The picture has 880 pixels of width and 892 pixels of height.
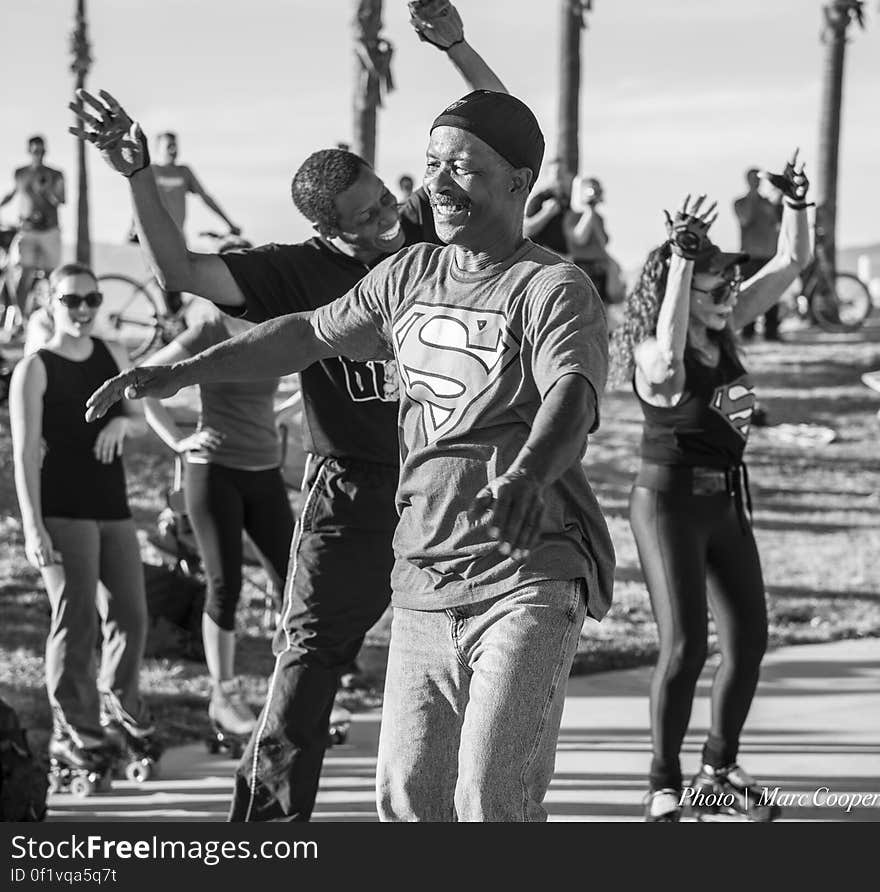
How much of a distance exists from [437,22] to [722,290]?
149cm

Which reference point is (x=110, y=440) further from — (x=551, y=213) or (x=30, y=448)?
(x=551, y=213)

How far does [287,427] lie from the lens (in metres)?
8.23

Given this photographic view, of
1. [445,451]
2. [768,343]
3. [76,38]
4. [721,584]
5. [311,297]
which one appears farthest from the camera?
[76,38]

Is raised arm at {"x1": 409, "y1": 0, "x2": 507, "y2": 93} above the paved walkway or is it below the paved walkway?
above

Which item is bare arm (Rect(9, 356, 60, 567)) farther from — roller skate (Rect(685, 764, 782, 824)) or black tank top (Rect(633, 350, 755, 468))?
roller skate (Rect(685, 764, 782, 824))

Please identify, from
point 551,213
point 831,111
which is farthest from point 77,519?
point 831,111

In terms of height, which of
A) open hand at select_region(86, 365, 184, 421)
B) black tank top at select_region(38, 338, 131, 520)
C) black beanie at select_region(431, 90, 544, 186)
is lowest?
black tank top at select_region(38, 338, 131, 520)

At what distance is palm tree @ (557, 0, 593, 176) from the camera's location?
20.6 m

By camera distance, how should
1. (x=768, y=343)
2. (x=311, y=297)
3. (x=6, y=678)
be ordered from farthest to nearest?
(x=768, y=343)
(x=6, y=678)
(x=311, y=297)

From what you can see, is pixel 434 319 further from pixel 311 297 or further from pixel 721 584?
pixel 721 584

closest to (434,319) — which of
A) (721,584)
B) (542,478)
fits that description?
(542,478)

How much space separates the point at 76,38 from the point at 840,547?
14.2 metres

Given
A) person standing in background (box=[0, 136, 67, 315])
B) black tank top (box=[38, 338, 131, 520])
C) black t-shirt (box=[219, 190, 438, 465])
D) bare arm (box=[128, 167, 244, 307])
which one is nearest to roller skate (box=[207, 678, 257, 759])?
black tank top (box=[38, 338, 131, 520])

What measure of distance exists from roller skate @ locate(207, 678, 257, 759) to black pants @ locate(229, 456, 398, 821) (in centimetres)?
173
